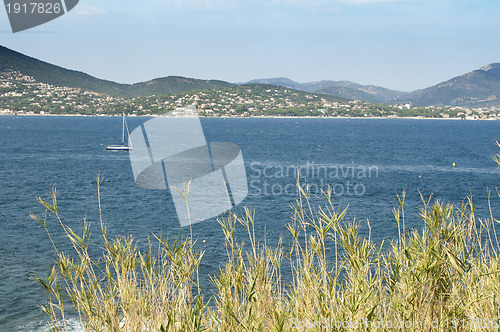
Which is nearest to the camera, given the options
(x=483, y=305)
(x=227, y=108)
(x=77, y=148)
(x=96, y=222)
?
(x=483, y=305)

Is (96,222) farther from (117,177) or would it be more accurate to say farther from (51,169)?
(51,169)

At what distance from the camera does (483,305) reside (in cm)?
522

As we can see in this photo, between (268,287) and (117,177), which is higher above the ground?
(268,287)

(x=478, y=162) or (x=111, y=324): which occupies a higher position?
(x=111, y=324)

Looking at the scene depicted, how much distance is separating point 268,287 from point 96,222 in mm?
23129

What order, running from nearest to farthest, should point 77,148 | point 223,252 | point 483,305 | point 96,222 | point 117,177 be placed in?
1. point 483,305
2. point 223,252
3. point 96,222
4. point 117,177
5. point 77,148

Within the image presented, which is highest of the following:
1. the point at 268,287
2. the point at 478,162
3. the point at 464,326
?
the point at 268,287

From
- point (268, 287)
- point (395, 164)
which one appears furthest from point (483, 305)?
point (395, 164)

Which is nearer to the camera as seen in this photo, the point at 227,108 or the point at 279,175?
the point at 279,175

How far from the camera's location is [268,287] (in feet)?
17.8

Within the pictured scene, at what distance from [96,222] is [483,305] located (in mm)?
24212

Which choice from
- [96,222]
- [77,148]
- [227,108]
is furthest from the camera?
[227,108]

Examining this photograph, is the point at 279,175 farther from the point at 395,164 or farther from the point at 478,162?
the point at 478,162

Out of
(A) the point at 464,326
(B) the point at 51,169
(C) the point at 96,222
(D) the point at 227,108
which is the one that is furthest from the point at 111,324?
(D) the point at 227,108
